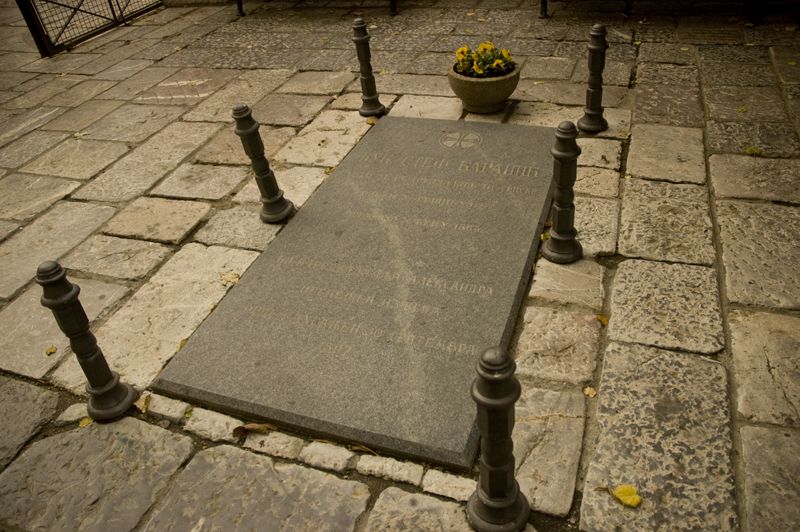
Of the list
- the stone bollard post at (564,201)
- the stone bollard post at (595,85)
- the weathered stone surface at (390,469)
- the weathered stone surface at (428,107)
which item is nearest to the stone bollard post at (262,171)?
the weathered stone surface at (428,107)

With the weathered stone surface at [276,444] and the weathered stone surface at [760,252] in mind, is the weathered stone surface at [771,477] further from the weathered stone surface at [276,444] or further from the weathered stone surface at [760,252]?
the weathered stone surface at [276,444]

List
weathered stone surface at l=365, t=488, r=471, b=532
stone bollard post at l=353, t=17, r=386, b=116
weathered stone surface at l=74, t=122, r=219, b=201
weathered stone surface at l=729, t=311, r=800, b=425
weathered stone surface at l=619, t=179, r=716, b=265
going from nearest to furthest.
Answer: weathered stone surface at l=365, t=488, r=471, b=532 < weathered stone surface at l=729, t=311, r=800, b=425 < weathered stone surface at l=619, t=179, r=716, b=265 < weathered stone surface at l=74, t=122, r=219, b=201 < stone bollard post at l=353, t=17, r=386, b=116

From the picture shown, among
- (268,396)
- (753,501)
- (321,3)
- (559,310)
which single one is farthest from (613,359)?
(321,3)

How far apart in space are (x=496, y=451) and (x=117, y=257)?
3.06m

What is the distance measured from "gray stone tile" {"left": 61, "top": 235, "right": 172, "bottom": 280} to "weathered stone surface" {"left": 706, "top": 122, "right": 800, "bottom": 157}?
4126mm

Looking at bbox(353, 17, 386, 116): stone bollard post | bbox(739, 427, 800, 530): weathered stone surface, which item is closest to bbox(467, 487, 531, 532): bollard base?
bbox(739, 427, 800, 530): weathered stone surface

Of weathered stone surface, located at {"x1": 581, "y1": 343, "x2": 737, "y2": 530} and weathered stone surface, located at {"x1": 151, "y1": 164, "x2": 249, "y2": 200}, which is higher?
weathered stone surface, located at {"x1": 151, "y1": 164, "x2": 249, "y2": 200}

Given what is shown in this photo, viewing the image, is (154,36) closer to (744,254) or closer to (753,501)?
(744,254)

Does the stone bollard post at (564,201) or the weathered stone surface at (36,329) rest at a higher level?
the stone bollard post at (564,201)

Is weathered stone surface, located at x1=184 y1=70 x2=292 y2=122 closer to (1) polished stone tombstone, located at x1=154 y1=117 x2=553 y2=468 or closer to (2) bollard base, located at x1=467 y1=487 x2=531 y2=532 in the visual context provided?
(1) polished stone tombstone, located at x1=154 y1=117 x2=553 y2=468

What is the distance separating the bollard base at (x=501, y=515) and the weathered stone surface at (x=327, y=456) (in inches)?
23.2

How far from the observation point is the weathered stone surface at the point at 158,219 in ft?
13.5

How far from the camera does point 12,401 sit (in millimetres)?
2994

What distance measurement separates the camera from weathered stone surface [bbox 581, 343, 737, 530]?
218 cm
